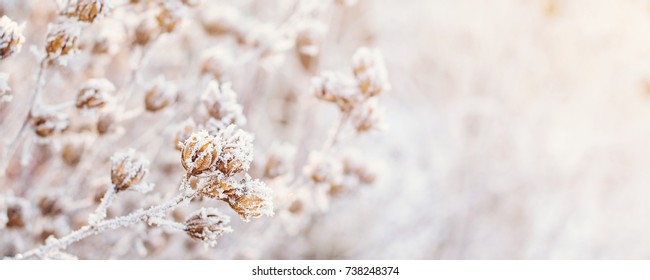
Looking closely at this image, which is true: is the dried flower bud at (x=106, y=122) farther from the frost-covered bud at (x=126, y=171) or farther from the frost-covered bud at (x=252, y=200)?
the frost-covered bud at (x=252, y=200)

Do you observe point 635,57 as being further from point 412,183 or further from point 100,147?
point 100,147

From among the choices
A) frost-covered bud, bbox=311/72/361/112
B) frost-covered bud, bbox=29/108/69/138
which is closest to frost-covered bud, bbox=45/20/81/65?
frost-covered bud, bbox=29/108/69/138

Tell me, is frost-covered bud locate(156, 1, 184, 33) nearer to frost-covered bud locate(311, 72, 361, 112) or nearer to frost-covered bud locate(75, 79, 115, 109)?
frost-covered bud locate(75, 79, 115, 109)

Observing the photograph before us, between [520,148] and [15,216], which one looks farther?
[520,148]

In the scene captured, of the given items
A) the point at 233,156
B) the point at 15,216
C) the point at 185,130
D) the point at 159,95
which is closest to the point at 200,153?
the point at 233,156

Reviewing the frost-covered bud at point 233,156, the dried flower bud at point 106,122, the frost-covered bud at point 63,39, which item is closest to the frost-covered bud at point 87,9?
the frost-covered bud at point 63,39

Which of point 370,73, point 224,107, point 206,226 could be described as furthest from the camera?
point 370,73

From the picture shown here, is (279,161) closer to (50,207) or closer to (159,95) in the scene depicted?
(159,95)
